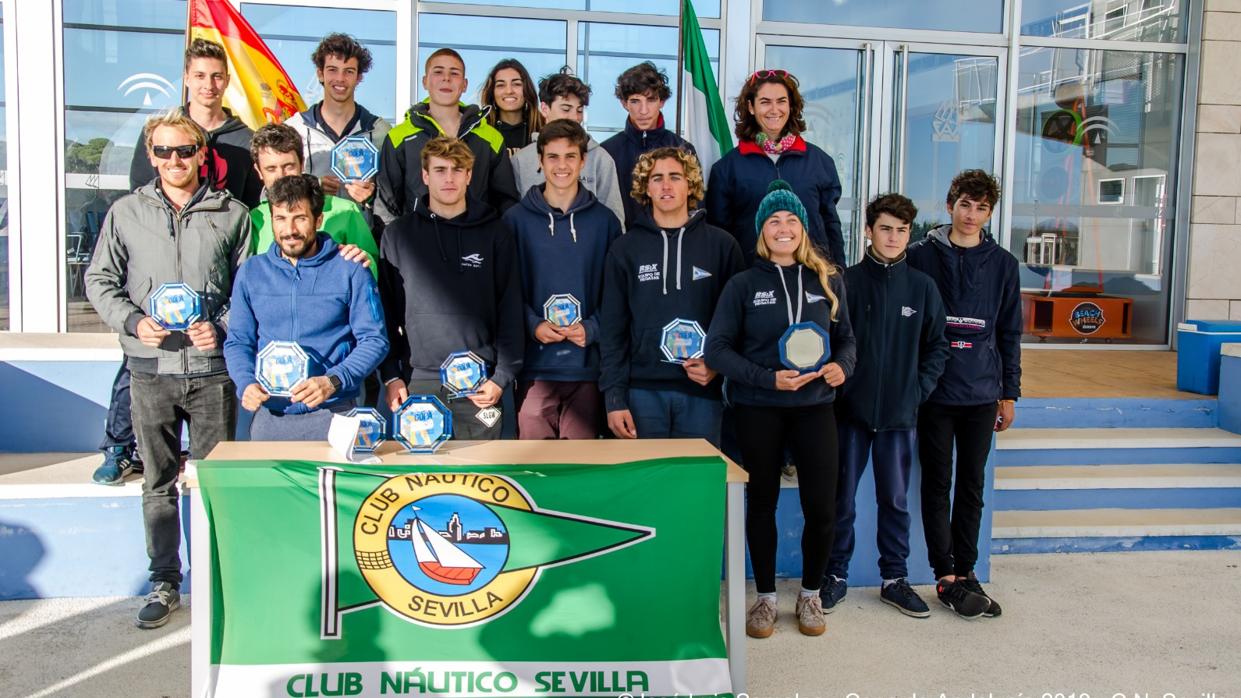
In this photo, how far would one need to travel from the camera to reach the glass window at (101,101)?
6.47m

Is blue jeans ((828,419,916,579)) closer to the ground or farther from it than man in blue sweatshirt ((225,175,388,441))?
closer to the ground

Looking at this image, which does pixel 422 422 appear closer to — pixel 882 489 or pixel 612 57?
pixel 882 489

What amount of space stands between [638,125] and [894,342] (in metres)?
1.43

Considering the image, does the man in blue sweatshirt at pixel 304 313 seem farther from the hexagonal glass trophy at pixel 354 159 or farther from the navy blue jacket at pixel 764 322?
the navy blue jacket at pixel 764 322

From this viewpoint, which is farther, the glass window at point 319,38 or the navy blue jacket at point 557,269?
the glass window at point 319,38

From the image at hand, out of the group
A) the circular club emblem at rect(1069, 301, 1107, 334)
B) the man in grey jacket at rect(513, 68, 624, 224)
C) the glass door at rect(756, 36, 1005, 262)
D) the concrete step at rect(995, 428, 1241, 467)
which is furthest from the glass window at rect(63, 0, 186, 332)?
the circular club emblem at rect(1069, 301, 1107, 334)

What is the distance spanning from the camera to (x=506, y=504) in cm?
276

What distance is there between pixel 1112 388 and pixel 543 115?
383cm

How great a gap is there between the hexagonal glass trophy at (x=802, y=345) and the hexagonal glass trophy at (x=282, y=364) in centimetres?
153

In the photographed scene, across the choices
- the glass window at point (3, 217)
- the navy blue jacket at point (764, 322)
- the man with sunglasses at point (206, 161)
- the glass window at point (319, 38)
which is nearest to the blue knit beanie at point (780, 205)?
the navy blue jacket at point (764, 322)

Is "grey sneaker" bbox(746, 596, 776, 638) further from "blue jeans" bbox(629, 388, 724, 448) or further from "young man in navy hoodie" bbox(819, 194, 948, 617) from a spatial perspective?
"blue jeans" bbox(629, 388, 724, 448)

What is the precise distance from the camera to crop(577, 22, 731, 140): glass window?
24.2 ft

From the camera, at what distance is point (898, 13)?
7.80 metres

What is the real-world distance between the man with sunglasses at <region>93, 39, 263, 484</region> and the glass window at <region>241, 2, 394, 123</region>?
288cm
